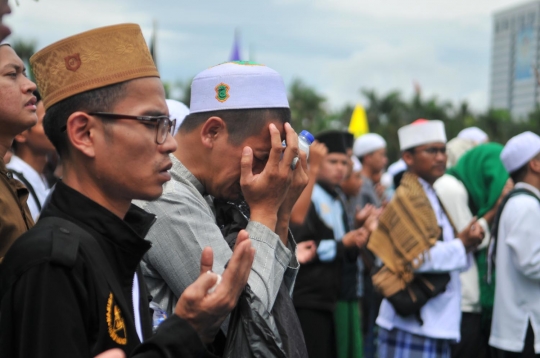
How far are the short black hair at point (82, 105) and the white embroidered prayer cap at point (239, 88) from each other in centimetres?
78

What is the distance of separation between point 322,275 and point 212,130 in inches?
145

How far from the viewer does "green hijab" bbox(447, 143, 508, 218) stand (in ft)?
22.0

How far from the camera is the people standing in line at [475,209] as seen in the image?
20.2 feet

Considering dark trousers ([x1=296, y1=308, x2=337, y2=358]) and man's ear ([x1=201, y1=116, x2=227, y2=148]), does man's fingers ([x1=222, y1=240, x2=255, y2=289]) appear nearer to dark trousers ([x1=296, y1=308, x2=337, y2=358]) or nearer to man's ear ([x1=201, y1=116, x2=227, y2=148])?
man's ear ([x1=201, y1=116, x2=227, y2=148])

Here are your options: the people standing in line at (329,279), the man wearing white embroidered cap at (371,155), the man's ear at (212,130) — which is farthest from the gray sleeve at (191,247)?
the man wearing white embroidered cap at (371,155)

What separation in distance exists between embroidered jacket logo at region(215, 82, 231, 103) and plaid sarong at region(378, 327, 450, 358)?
366 cm

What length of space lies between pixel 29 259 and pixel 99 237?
226mm

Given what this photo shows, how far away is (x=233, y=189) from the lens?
2703 millimetres

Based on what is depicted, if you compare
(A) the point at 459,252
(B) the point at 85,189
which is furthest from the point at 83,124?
(A) the point at 459,252

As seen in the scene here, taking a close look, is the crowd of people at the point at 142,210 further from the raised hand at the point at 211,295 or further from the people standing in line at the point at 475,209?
the people standing in line at the point at 475,209

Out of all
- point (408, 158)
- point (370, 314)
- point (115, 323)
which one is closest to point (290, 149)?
point (115, 323)

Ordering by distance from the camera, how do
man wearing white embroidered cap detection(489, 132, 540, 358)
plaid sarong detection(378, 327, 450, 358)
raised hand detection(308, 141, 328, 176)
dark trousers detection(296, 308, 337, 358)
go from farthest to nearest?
dark trousers detection(296, 308, 337, 358), plaid sarong detection(378, 327, 450, 358), raised hand detection(308, 141, 328, 176), man wearing white embroidered cap detection(489, 132, 540, 358)

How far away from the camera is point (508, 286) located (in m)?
5.56

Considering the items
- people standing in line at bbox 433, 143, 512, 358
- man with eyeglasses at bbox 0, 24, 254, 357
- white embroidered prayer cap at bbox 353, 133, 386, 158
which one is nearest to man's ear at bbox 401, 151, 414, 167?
people standing in line at bbox 433, 143, 512, 358
